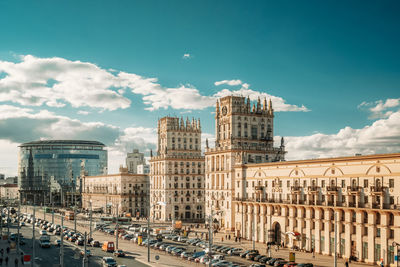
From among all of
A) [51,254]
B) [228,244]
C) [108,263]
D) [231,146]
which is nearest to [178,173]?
[231,146]

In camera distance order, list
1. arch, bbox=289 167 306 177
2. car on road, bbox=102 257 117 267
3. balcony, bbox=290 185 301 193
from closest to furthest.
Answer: car on road, bbox=102 257 117 267, balcony, bbox=290 185 301 193, arch, bbox=289 167 306 177

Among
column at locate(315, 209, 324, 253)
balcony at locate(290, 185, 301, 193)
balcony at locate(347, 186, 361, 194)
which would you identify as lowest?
column at locate(315, 209, 324, 253)

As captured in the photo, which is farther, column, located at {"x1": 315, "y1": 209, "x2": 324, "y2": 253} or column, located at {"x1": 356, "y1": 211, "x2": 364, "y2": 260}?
column, located at {"x1": 315, "y1": 209, "x2": 324, "y2": 253}

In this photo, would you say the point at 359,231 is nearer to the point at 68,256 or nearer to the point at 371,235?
the point at 371,235

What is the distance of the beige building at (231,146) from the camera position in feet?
417

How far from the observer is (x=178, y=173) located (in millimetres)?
169375

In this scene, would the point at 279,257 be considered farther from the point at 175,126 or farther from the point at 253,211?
the point at 175,126

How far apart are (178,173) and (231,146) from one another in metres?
45.5

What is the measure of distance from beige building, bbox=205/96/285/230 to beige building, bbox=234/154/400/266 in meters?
11.3

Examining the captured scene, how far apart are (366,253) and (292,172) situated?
23978mm

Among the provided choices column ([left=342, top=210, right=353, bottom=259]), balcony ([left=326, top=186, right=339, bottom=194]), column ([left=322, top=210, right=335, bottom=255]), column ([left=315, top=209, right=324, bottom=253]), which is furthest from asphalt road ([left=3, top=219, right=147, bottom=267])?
balcony ([left=326, top=186, right=339, bottom=194])

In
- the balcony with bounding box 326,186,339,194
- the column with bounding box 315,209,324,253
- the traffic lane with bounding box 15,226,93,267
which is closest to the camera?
the balcony with bounding box 326,186,339,194

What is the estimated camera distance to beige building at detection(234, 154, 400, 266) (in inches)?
2975

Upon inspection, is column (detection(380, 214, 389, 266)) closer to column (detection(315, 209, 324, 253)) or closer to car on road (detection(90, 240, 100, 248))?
column (detection(315, 209, 324, 253))
